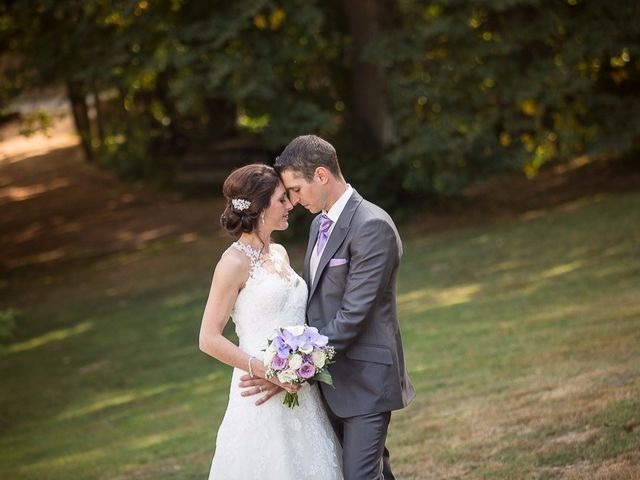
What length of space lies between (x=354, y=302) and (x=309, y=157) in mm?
751

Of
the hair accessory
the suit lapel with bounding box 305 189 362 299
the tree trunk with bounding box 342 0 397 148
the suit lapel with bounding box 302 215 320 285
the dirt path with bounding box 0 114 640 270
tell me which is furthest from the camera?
the dirt path with bounding box 0 114 640 270

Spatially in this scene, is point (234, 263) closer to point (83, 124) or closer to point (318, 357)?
point (318, 357)

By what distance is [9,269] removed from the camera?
65.7 feet

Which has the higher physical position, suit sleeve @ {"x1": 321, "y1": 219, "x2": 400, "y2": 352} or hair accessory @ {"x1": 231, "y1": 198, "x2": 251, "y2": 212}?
hair accessory @ {"x1": 231, "y1": 198, "x2": 251, "y2": 212}

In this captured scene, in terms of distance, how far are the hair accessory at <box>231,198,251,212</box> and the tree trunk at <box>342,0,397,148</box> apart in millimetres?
13466

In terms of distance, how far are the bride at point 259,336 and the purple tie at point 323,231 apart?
0.24 m

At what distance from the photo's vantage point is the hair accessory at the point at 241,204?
4551 mm

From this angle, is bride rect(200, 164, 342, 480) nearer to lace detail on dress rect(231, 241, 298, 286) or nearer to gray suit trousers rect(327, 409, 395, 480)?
lace detail on dress rect(231, 241, 298, 286)

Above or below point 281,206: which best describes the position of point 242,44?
above

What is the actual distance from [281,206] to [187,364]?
7415 mm

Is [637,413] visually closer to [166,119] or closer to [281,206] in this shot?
[281,206]

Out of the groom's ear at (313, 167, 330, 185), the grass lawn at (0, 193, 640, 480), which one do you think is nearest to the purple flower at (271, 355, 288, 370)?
the groom's ear at (313, 167, 330, 185)

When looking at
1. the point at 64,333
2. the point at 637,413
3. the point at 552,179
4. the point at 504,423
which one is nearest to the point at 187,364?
the point at 64,333

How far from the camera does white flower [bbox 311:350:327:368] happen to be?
4.08 metres
